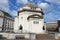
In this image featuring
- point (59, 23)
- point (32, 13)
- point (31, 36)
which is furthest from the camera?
point (59, 23)

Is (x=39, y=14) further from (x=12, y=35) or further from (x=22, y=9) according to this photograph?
(x=12, y=35)

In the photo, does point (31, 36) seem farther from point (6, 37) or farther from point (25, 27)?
point (25, 27)

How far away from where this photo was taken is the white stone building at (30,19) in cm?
3484

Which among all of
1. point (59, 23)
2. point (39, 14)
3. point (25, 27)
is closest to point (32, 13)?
point (39, 14)

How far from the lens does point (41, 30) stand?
114 feet

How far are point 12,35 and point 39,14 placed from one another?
13.1 m

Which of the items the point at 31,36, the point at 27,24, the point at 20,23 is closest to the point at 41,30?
the point at 27,24

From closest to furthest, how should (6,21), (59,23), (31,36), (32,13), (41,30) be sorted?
(31,36)
(41,30)
(32,13)
(59,23)
(6,21)

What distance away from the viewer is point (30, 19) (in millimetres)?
35594

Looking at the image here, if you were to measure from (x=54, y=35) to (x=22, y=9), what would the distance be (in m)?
14.1

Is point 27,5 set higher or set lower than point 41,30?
higher

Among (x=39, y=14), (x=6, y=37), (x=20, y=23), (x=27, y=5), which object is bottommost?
(x=6, y=37)

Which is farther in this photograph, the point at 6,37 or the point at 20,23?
the point at 20,23

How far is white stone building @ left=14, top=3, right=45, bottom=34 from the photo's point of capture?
34844 mm
